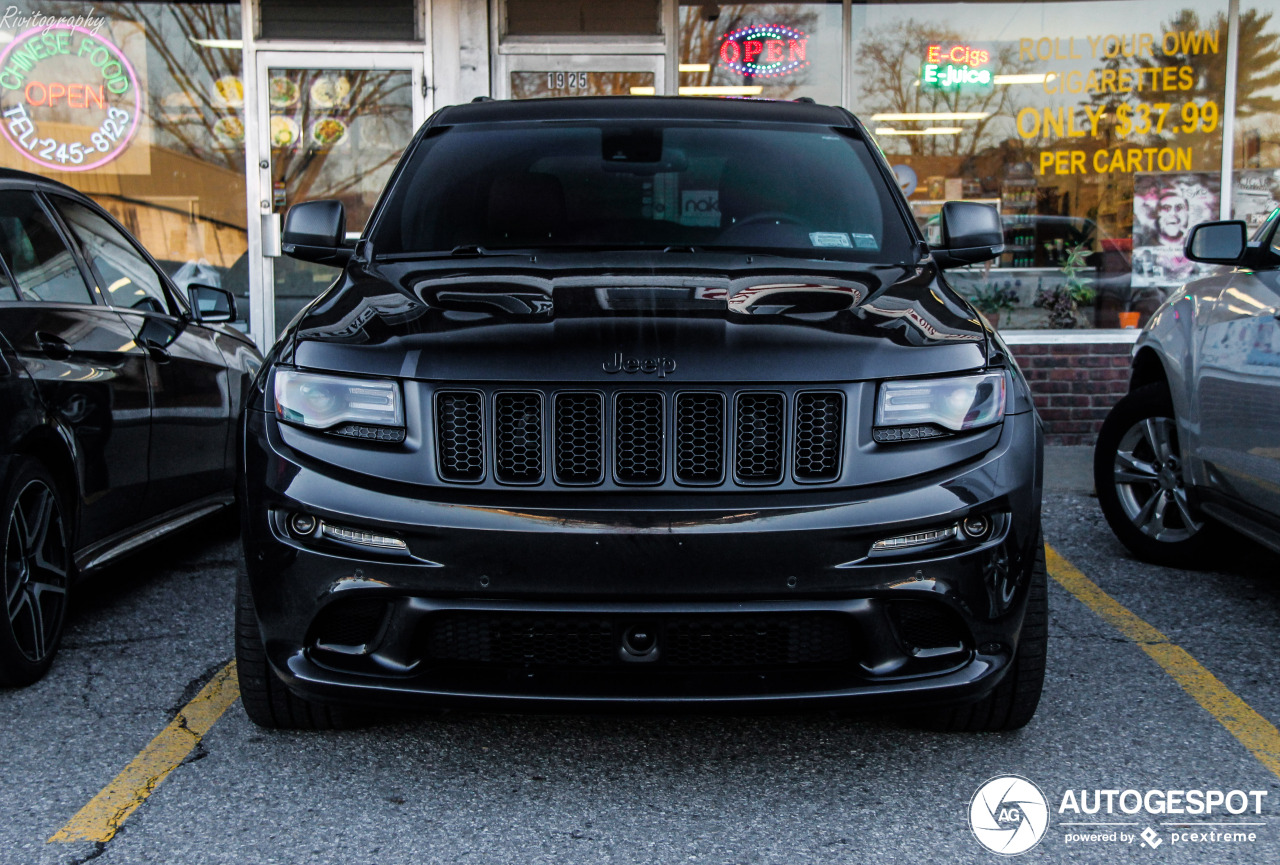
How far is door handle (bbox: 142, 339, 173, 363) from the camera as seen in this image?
463 centimetres

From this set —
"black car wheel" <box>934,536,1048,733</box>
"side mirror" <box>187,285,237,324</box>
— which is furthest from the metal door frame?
"black car wheel" <box>934,536,1048,733</box>

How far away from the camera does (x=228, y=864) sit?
2.65 m

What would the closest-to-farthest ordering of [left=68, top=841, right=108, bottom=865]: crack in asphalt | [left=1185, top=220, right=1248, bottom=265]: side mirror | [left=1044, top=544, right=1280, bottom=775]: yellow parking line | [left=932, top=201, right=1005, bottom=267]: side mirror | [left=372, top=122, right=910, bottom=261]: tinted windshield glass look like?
[left=68, top=841, right=108, bottom=865]: crack in asphalt → [left=1044, top=544, right=1280, bottom=775]: yellow parking line → [left=372, top=122, right=910, bottom=261]: tinted windshield glass → [left=932, top=201, right=1005, bottom=267]: side mirror → [left=1185, top=220, right=1248, bottom=265]: side mirror

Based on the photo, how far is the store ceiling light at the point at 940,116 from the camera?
9539mm

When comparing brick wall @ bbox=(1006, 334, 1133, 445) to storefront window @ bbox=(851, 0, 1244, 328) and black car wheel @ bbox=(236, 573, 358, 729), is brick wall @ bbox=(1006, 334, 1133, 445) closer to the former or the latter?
storefront window @ bbox=(851, 0, 1244, 328)

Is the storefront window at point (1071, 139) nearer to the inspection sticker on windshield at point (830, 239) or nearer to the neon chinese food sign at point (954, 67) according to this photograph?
the neon chinese food sign at point (954, 67)

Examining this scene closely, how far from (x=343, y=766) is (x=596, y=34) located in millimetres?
7582

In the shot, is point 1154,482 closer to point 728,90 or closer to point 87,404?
point 87,404

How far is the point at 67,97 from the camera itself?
381 inches

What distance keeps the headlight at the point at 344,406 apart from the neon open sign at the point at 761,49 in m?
7.50

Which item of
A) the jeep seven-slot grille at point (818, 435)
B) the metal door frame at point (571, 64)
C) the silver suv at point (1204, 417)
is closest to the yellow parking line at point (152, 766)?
the jeep seven-slot grille at point (818, 435)

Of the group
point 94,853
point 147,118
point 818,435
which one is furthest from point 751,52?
point 94,853

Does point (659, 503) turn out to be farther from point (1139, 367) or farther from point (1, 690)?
point (1139, 367)

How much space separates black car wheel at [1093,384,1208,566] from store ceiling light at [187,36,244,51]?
724cm
